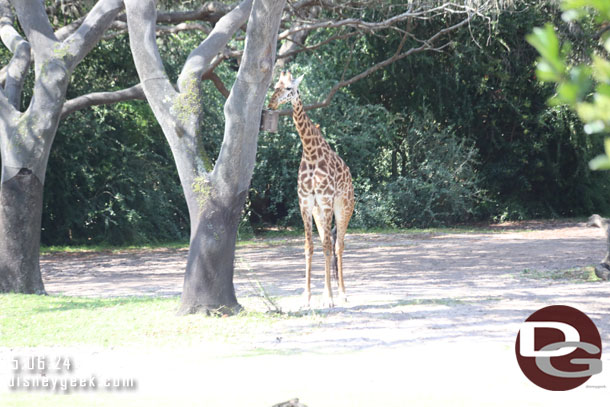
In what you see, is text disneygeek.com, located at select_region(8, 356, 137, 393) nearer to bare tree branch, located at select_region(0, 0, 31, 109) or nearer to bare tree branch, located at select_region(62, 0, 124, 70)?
bare tree branch, located at select_region(62, 0, 124, 70)

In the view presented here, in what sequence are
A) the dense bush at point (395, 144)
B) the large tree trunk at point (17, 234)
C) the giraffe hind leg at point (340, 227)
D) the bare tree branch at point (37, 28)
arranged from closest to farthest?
the giraffe hind leg at point (340, 227) < the large tree trunk at point (17, 234) < the bare tree branch at point (37, 28) < the dense bush at point (395, 144)

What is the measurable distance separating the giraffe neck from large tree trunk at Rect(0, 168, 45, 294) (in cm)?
398

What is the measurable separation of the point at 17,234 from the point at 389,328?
570 centimetres

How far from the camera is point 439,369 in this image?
18.8 feet

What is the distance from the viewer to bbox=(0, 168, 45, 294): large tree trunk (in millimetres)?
9836

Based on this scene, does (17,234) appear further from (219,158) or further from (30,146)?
(219,158)

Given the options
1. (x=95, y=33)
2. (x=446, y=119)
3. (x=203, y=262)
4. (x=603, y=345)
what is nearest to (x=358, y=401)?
(x=603, y=345)

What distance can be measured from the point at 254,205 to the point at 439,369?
17.9m

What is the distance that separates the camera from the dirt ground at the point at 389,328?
17.1 ft

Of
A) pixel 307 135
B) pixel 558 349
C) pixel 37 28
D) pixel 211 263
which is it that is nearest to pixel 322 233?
pixel 307 135

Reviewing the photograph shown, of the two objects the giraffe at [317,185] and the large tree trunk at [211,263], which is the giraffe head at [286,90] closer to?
the giraffe at [317,185]

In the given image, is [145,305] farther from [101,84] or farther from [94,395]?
[101,84]

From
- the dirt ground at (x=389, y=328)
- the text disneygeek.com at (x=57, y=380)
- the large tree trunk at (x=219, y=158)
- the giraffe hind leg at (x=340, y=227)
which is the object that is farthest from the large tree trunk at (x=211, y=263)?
the text disneygeek.com at (x=57, y=380)

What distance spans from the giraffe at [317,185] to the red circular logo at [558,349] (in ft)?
9.52
